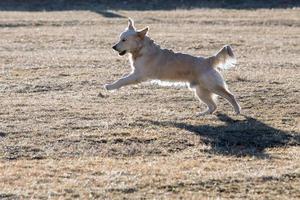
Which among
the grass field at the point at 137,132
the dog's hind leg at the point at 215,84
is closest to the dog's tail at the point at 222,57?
the dog's hind leg at the point at 215,84

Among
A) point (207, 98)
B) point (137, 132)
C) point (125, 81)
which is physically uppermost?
point (125, 81)

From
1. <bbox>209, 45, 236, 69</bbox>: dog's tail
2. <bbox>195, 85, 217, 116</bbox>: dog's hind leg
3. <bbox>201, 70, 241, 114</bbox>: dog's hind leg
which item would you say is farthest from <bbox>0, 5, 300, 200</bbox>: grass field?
<bbox>209, 45, 236, 69</bbox>: dog's tail

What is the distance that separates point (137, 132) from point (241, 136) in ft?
4.08

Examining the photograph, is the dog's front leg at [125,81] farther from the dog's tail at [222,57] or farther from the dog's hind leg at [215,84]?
the dog's tail at [222,57]

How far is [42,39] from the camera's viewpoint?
1983cm

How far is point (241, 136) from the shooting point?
30.7ft

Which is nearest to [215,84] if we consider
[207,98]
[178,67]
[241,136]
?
[207,98]

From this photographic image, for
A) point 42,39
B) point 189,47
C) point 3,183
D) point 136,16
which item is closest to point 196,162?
point 3,183

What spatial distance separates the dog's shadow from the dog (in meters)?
0.52

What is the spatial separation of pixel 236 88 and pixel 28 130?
13.6ft

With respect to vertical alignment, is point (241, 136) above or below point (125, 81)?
below

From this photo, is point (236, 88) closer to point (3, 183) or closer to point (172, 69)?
point (172, 69)

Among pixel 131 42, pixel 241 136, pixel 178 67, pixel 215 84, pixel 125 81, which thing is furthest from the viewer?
pixel 131 42

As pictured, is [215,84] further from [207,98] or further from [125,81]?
[125,81]
